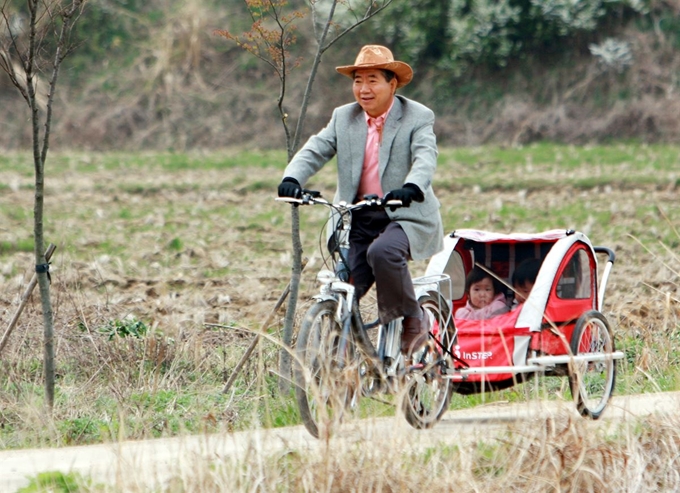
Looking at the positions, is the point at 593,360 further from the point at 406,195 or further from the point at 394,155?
the point at 406,195

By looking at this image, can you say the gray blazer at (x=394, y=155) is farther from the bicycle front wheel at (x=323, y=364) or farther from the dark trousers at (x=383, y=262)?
the bicycle front wheel at (x=323, y=364)

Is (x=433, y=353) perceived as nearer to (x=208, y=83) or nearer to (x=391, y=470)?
(x=391, y=470)

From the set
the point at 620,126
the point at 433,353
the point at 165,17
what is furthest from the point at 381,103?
the point at 165,17

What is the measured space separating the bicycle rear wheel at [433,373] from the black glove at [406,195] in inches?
36.4

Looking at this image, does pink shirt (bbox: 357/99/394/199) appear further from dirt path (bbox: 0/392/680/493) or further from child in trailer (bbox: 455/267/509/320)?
child in trailer (bbox: 455/267/509/320)

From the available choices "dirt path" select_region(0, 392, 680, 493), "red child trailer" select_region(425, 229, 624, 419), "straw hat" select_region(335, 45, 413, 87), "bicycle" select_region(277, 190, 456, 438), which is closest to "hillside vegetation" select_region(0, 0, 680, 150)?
"red child trailer" select_region(425, 229, 624, 419)

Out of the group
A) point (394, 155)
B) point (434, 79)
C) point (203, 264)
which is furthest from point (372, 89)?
point (434, 79)

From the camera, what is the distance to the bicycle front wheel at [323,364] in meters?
5.43

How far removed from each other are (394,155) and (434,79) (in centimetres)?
2266

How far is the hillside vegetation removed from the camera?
26.5 m

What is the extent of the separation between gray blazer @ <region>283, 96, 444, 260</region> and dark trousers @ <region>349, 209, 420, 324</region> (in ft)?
0.31

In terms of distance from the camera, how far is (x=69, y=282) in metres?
9.98

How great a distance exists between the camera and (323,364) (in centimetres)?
562

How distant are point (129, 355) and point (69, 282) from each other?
250 cm
